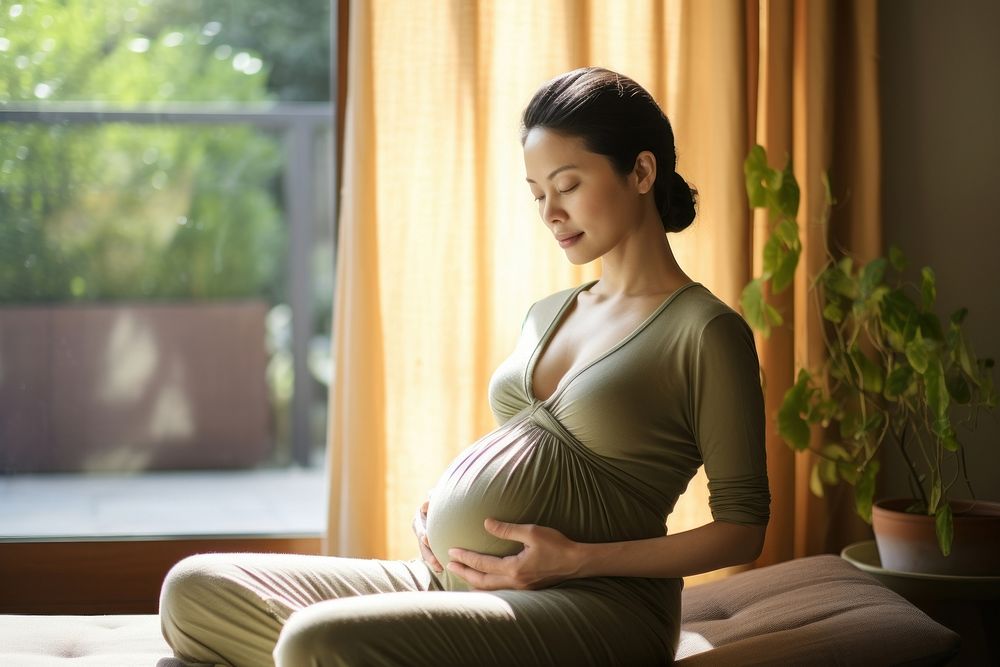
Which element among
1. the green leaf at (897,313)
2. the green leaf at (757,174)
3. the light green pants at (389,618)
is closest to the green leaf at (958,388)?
the green leaf at (897,313)

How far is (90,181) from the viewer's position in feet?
8.96

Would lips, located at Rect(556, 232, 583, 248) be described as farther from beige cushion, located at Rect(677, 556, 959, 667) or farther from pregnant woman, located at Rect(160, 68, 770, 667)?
beige cushion, located at Rect(677, 556, 959, 667)

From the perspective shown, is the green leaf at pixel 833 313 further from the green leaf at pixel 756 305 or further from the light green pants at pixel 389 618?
the light green pants at pixel 389 618

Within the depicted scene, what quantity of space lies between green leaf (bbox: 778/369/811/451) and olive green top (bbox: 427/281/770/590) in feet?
2.70

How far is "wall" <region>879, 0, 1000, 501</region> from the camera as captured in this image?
246 centimetres

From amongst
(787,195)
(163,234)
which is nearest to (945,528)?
(787,195)

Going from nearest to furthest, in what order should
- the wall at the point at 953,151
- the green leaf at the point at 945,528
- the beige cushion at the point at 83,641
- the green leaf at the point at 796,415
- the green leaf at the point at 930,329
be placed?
1. the beige cushion at the point at 83,641
2. the green leaf at the point at 945,528
3. the green leaf at the point at 930,329
4. the green leaf at the point at 796,415
5. the wall at the point at 953,151

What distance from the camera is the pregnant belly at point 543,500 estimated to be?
1.34 meters

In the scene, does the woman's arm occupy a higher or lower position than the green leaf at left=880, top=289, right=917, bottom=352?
lower

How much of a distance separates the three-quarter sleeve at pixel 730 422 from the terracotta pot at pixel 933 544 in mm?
864

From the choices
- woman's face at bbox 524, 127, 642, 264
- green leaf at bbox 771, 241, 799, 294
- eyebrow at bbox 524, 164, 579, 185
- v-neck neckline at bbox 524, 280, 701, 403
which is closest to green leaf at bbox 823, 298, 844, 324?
green leaf at bbox 771, 241, 799, 294

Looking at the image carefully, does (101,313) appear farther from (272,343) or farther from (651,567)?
(651,567)

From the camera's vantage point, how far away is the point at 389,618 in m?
1.13

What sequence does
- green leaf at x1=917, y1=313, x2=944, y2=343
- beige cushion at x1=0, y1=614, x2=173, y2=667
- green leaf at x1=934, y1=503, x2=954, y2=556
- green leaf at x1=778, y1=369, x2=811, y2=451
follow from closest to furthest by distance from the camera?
beige cushion at x1=0, y1=614, x2=173, y2=667, green leaf at x1=934, y1=503, x2=954, y2=556, green leaf at x1=917, y1=313, x2=944, y2=343, green leaf at x1=778, y1=369, x2=811, y2=451
